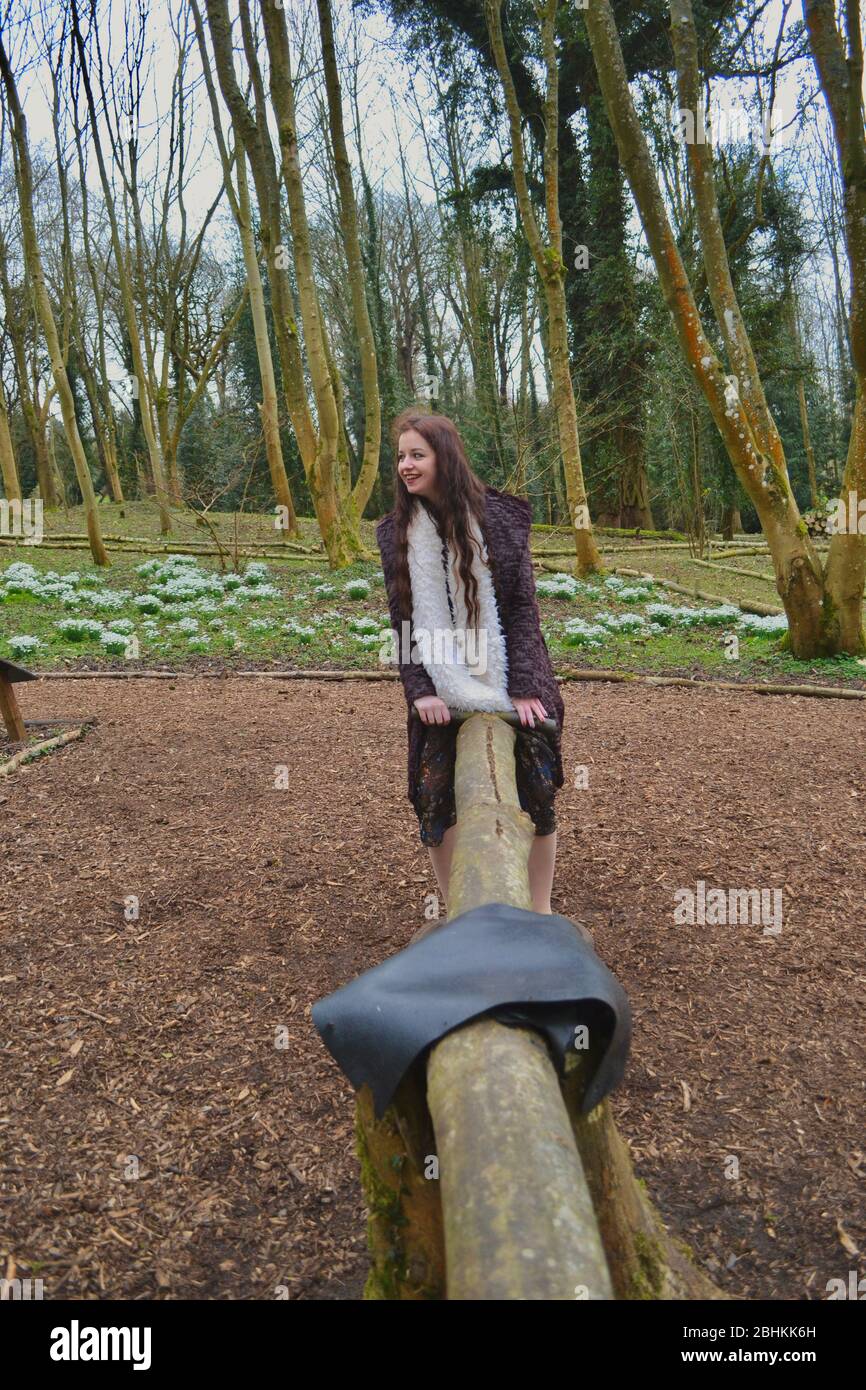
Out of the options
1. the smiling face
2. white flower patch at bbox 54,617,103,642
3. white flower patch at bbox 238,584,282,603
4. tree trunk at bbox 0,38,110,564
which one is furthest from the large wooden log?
tree trunk at bbox 0,38,110,564

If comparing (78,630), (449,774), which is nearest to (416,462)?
(449,774)

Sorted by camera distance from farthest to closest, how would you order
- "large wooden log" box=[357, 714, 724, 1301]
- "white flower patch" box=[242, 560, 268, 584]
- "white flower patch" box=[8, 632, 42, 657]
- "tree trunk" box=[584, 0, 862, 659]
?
"white flower patch" box=[242, 560, 268, 584] → "white flower patch" box=[8, 632, 42, 657] → "tree trunk" box=[584, 0, 862, 659] → "large wooden log" box=[357, 714, 724, 1301]

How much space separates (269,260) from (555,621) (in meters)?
8.34

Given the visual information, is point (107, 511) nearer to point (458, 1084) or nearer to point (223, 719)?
point (223, 719)

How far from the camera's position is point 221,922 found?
4.22 meters

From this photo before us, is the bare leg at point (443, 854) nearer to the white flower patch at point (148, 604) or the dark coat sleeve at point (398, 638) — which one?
the dark coat sleeve at point (398, 638)

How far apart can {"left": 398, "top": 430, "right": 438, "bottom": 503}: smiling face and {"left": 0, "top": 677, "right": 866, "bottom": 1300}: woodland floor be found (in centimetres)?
199

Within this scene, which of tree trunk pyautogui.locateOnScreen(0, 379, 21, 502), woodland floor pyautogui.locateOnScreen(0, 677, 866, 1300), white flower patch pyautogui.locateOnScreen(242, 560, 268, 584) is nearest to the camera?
woodland floor pyautogui.locateOnScreen(0, 677, 866, 1300)

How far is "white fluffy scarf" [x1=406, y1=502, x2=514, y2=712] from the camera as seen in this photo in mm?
3291

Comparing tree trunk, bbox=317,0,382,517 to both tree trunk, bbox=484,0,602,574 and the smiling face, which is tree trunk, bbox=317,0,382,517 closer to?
tree trunk, bbox=484,0,602,574

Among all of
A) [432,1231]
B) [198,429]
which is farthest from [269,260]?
[198,429]

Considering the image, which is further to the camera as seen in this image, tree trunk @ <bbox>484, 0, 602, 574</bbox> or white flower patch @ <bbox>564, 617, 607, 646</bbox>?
tree trunk @ <bbox>484, 0, 602, 574</bbox>

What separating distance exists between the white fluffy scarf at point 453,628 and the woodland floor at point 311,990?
4.40 ft

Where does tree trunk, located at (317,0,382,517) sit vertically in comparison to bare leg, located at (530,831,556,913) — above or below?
above
